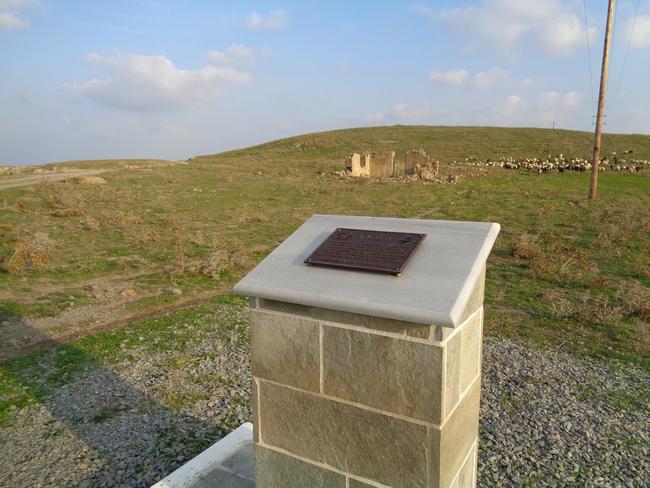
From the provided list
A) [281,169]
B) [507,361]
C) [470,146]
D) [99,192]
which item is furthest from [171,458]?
[470,146]

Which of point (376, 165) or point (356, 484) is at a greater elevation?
point (376, 165)

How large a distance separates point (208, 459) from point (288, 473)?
125cm

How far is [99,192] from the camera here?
2005cm

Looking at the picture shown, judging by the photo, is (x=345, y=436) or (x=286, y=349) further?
(x=286, y=349)

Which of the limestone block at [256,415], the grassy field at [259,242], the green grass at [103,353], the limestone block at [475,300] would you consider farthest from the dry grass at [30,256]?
the limestone block at [475,300]

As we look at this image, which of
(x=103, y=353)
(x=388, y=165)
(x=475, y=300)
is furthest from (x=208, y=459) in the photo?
(x=388, y=165)

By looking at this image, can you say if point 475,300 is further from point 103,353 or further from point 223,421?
point 103,353

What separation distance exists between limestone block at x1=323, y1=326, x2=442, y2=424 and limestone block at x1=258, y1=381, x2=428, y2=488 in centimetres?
11

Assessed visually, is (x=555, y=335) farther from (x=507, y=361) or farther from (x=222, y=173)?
(x=222, y=173)

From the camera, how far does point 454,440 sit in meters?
2.99

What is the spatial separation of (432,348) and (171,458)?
3.21 meters

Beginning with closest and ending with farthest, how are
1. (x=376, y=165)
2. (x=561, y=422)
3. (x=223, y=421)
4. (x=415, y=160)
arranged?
(x=561, y=422) < (x=223, y=421) < (x=415, y=160) < (x=376, y=165)

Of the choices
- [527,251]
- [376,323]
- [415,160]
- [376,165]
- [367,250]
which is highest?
[415,160]

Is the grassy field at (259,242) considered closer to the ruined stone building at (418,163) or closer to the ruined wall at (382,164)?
the ruined stone building at (418,163)
